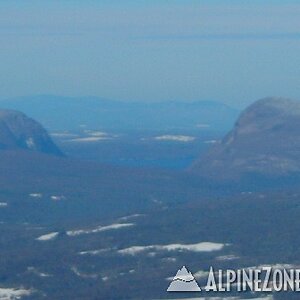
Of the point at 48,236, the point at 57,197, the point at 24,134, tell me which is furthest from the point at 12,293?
the point at 24,134

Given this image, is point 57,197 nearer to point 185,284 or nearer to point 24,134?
point 24,134

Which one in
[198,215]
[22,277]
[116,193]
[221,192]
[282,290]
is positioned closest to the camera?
[282,290]

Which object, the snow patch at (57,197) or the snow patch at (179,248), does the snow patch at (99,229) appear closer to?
the snow patch at (179,248)

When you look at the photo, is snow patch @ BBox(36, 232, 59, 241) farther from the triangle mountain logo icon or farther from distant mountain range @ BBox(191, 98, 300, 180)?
distant mountain range @ BBox(191, 98, 300, 180)

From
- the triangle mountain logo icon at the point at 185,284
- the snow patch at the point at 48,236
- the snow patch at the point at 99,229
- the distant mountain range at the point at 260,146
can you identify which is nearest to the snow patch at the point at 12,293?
the triangle mountain logo icon at the point at 185,284

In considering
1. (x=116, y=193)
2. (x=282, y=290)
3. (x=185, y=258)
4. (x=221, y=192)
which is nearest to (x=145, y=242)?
(x=185, y=258)

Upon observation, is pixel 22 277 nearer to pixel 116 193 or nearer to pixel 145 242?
pixel 145 242

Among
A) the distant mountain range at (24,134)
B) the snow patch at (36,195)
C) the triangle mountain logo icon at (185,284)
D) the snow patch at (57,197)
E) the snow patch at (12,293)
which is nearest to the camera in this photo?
the triangle mountain logo icon at (185,284)
